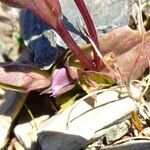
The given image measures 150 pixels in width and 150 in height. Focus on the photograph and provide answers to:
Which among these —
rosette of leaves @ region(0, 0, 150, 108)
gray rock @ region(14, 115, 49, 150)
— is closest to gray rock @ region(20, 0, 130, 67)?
rosette of leaves @ region(0, 0, 150, 108)

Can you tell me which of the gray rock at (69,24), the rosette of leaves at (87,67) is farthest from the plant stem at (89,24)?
the gray rock at (69,24)

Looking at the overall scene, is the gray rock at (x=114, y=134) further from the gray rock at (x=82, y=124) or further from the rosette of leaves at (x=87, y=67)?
Answer: the rosette of leaves at (x=87, y=67)

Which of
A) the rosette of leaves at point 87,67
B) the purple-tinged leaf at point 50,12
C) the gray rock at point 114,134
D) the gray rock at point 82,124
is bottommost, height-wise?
the gray rock at point 114,134

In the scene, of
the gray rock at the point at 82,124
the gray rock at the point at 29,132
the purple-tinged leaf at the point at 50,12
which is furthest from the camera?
the gray rock at the point at 29,132

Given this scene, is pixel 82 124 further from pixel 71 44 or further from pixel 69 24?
pixel 69 24

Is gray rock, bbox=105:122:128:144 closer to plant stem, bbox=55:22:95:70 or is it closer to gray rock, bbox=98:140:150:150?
gray rock, bbox=98:140:150:150

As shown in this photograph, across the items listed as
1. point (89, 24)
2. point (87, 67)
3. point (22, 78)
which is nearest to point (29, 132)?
point (22, 78)

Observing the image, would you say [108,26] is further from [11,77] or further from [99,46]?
[11,77]

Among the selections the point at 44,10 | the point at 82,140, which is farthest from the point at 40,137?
the point at 44,10
